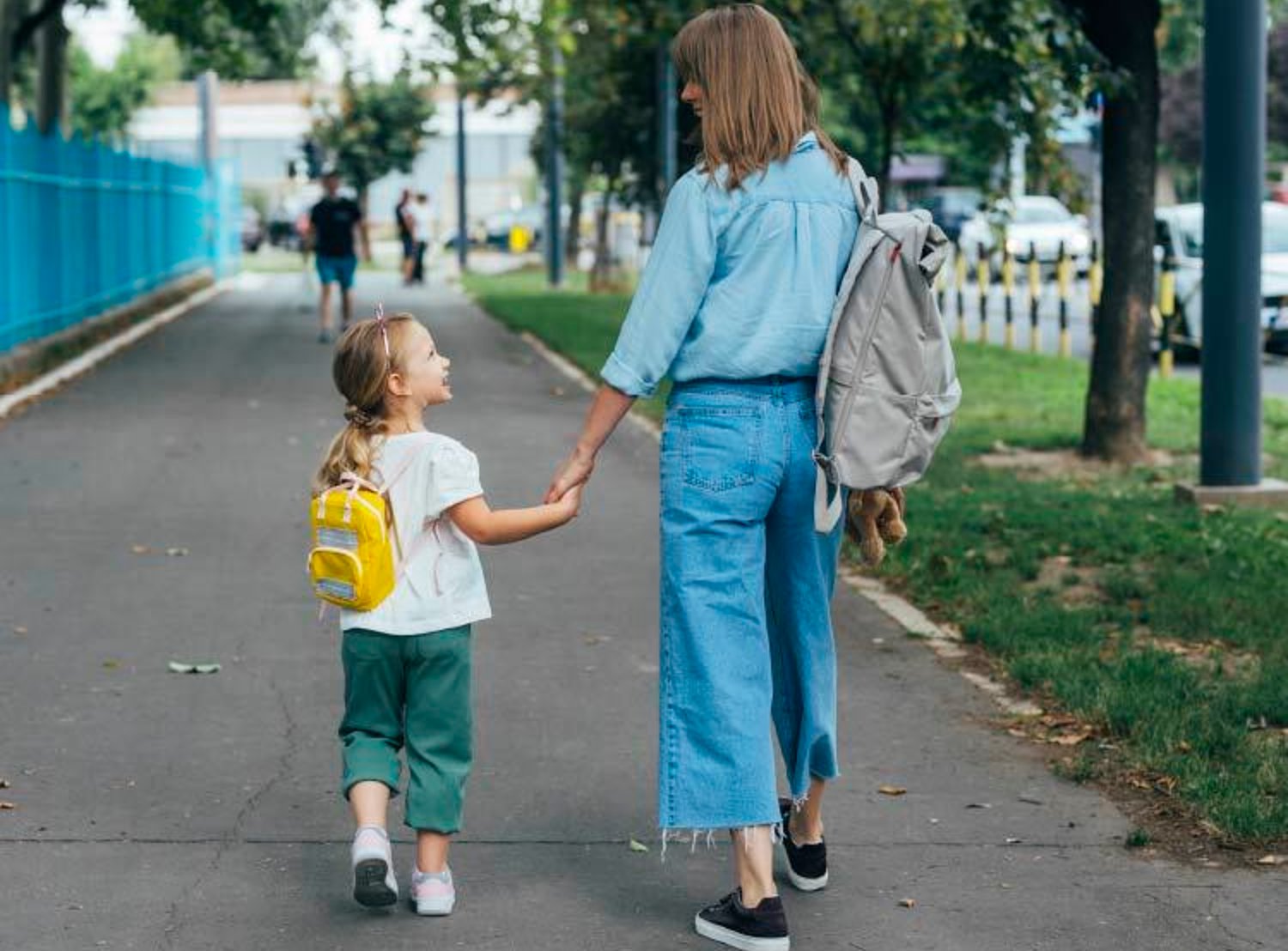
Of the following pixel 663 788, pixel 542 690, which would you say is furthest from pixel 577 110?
pixel 663 788

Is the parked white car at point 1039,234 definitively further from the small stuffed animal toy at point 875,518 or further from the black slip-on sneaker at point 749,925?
the black slip-on sneaker at point 749,925

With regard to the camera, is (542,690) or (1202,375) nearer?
(542,690)

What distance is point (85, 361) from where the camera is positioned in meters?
19.8

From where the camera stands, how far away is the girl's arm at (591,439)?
464cm

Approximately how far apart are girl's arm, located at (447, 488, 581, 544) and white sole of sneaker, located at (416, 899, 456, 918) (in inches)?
29.8

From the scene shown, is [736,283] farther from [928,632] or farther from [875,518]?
[928,632]

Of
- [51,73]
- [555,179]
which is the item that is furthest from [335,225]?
[555,179]

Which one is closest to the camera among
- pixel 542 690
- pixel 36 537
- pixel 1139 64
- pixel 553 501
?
pixel 553 501

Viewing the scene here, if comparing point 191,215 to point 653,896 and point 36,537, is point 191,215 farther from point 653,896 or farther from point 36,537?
point 653,896

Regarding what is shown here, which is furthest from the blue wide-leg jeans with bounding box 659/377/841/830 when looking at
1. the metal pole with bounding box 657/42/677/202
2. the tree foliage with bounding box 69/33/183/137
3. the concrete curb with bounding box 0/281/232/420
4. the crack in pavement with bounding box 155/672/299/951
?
the tree foliage with bounding box 69/33/183/137

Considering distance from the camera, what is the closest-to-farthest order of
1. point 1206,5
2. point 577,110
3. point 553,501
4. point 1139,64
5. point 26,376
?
1. point 553,501
2. point 1206,5
3. point 1139,64
4. point 26,376
5. point 577,110

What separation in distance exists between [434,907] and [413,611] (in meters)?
0.62

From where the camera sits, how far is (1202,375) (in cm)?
1116

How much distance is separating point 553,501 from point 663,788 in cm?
63
